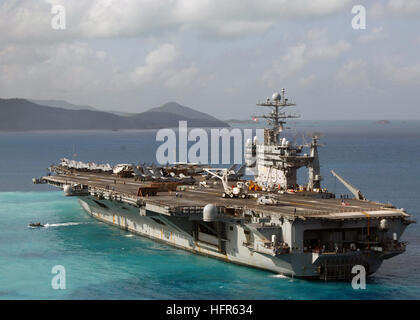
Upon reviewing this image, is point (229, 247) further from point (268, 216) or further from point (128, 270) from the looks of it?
point (128, 270)

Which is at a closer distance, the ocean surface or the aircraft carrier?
the ocean surface

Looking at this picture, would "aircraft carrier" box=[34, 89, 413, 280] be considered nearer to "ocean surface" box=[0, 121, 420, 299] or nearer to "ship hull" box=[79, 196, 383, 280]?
"ship hull" box=[79, 196, 383, 280]

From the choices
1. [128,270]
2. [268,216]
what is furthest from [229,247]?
[128,270]

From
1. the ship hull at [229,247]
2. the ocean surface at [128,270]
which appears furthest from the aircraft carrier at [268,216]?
the ocean surface at [128,270]

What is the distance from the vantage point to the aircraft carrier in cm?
2859

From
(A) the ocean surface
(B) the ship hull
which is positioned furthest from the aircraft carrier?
(A) the ocean surface

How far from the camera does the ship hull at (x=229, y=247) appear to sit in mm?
28516

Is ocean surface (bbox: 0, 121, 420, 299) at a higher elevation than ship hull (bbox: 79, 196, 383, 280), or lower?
lower

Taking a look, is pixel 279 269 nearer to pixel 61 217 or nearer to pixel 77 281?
pixel 77 281

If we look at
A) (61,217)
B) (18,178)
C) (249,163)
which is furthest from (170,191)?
(18,178)

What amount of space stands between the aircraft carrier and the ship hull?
0.17 feet

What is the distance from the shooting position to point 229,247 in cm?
3228

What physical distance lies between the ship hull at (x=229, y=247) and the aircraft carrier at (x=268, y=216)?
0.05 metres

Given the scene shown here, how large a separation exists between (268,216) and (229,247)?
3.42 meters
